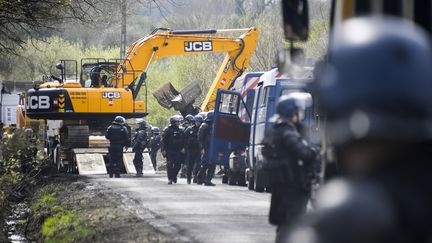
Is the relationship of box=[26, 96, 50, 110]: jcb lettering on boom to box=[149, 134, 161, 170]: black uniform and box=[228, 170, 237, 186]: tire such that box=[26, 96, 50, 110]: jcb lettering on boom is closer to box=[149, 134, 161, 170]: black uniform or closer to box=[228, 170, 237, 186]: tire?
box=[149, 134, 161, 170]: black uniform

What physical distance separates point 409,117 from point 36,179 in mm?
26576

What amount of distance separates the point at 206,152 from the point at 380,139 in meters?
23.5

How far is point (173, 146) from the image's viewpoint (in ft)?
88.5

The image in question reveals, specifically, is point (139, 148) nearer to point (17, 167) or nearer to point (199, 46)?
point (17, 167)

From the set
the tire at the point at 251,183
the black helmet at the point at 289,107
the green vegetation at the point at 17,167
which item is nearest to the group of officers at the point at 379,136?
the black helmet at the point at 289,107

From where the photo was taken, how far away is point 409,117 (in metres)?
3.24

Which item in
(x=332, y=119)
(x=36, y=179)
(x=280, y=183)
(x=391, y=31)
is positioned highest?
(x=391, y=31)

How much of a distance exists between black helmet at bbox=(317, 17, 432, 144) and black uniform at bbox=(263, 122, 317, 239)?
654 cm

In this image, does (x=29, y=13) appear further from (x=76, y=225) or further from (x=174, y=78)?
(x=174, y=78)

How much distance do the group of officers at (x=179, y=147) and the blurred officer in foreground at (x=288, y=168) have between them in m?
16.3

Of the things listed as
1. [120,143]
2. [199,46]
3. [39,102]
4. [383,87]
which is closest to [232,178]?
[120,143]

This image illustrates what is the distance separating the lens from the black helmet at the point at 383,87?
3.20m

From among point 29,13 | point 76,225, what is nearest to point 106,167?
point 29,13

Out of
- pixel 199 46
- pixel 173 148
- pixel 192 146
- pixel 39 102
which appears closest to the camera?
pixel 173 148
